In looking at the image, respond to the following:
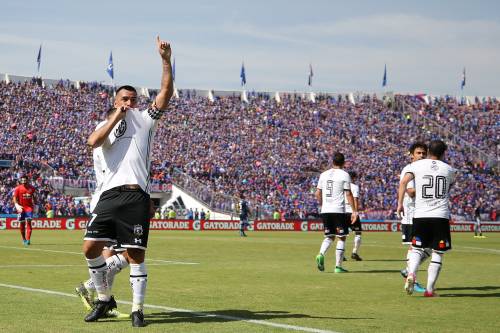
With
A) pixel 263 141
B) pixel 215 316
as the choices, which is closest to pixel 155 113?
pixel 215 316

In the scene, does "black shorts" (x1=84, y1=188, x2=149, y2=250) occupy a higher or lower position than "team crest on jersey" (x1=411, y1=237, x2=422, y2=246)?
higher

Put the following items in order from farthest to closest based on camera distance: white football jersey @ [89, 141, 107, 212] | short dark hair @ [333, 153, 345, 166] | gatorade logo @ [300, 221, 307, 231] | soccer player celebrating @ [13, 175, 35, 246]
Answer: gatorade logo @ [300, 221, 307, 231] → soccer player celebrating @ [13, 175, 35, 246] → short dark hair @ [333, 153, 345, 166] → white football jersey @ [89, 141, 107, 212]

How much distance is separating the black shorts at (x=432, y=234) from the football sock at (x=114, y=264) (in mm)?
4941

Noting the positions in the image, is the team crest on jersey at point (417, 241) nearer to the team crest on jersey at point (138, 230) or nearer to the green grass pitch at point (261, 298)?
the green grass pitch at point (261, 298)

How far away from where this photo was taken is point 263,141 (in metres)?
74.2

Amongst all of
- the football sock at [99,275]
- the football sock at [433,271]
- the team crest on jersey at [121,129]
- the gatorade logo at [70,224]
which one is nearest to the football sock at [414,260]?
the football sock at [433,271]

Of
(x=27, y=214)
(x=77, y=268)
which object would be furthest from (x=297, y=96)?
(x=77, y=268)

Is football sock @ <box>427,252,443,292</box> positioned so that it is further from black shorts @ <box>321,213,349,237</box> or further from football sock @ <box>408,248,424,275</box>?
black shorts @ <box>321,213,349,237</box>

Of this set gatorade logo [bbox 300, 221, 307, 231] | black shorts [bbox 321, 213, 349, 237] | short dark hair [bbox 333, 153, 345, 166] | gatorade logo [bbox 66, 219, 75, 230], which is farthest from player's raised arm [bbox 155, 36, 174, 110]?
gatorade logo [bbox 300, 221, 307, 231]

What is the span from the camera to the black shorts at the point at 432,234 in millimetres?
12695

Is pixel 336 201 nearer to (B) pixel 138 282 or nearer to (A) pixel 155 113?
(A) pixel 155 113

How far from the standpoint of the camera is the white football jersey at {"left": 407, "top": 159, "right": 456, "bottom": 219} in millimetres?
12773

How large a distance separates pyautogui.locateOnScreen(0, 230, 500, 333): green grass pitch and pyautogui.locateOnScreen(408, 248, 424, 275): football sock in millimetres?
395

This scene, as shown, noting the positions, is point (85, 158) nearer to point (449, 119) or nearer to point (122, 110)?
point (449, 119)
